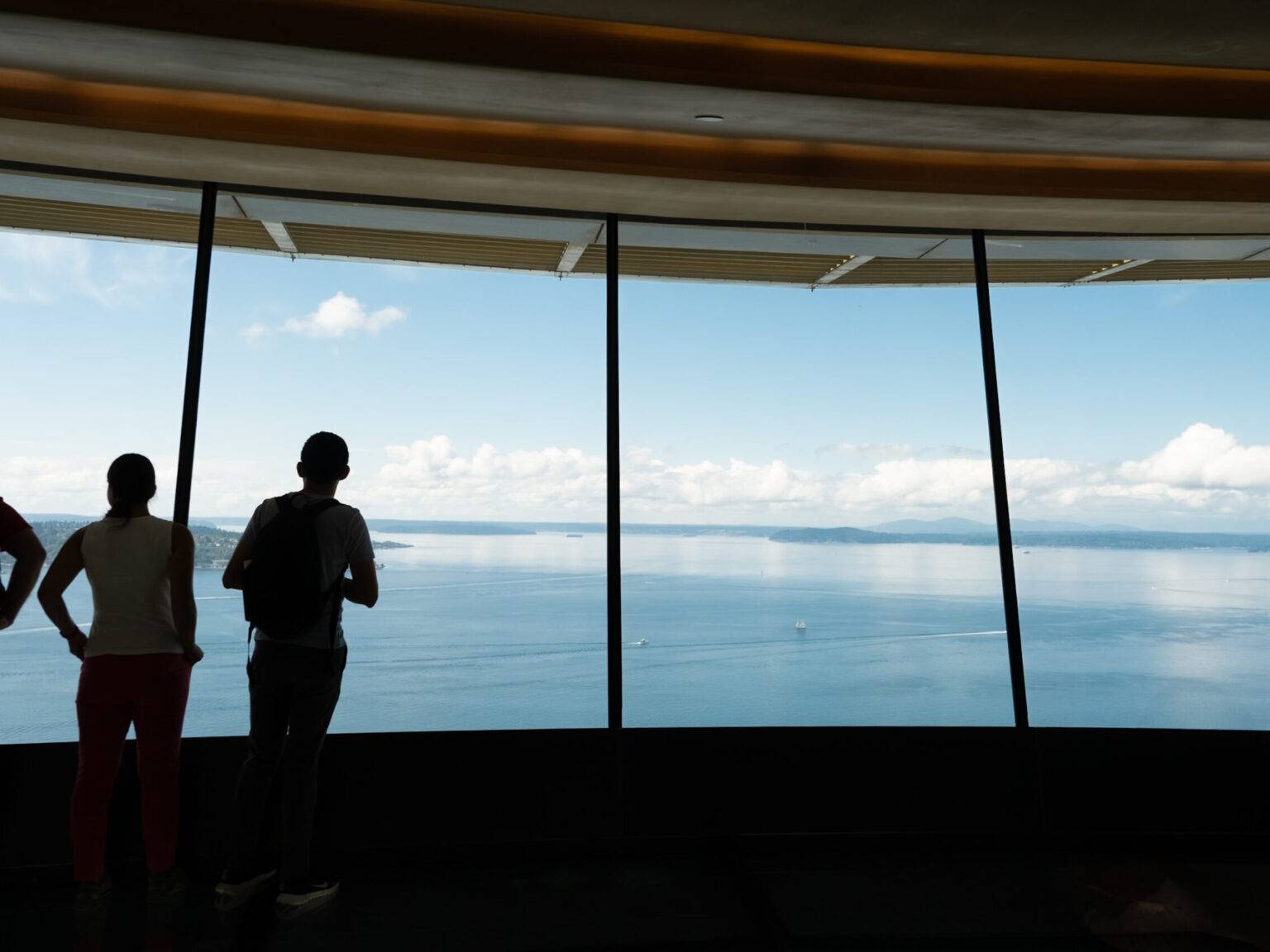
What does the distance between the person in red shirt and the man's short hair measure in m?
0.76

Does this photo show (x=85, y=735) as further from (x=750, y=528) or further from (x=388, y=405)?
(x=750, y=528)

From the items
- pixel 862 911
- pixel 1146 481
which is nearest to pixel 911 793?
pixel 862 911

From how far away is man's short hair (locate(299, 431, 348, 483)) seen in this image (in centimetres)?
248

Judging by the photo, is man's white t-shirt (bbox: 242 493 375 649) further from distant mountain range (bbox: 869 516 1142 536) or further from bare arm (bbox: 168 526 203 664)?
distant mountain range (bbox: 869 516 1142 536)

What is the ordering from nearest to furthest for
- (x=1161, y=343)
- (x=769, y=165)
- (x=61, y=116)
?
(x=61, y=116)
(x=769, y=165)
(x=1161, y=343)

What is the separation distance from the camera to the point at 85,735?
2322 mm

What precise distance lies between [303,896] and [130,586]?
3.74 ft

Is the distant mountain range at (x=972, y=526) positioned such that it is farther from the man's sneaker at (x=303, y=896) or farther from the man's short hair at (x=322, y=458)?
the man's sneaker at (x=303, y=896)

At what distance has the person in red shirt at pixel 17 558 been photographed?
2148 mm

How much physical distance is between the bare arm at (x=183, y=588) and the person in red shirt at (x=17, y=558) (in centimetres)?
33

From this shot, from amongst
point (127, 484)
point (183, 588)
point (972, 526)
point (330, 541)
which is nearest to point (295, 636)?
point (330, 541)

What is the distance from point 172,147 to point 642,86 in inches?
71.9

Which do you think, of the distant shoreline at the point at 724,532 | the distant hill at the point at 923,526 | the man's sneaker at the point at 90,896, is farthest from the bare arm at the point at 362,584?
the distant hill at the point at 923,526

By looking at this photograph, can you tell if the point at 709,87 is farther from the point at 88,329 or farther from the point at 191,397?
the point at 88,329
